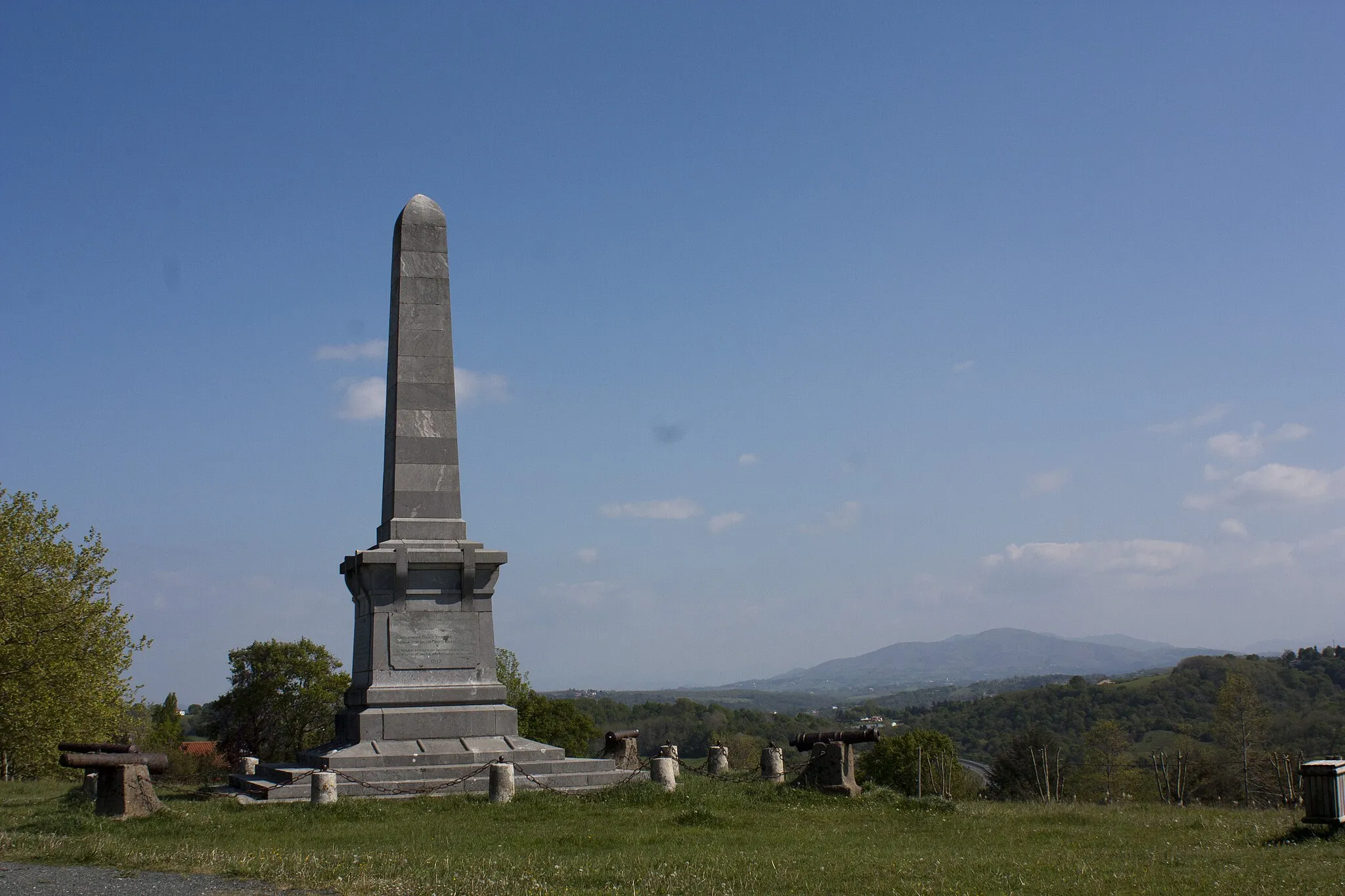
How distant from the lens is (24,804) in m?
19.6

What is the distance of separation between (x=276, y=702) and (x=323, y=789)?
36067 mm

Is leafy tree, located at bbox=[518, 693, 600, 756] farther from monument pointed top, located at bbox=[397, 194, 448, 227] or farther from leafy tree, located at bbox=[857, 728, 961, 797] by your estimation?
monument pointed top, located at bbox=[397, 194, 448, 227]

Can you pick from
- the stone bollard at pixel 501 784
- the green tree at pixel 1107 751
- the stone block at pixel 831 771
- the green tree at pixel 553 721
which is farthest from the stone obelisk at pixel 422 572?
the green tree at pixel 1107 751

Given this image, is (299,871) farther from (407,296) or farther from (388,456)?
(407,296)

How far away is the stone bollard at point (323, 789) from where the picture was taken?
16438 mm

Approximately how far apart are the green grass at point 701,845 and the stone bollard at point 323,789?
326 mm

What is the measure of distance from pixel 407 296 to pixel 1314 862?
1760 centimetres

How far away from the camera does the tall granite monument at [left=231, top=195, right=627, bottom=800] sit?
18.8m

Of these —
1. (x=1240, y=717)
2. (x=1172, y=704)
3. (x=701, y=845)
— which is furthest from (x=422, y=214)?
(x=1172, y=704)

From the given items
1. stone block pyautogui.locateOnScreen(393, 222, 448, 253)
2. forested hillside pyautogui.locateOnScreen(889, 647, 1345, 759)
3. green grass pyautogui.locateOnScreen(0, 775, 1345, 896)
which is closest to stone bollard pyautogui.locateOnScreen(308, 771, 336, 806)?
green grass pyautogui.locateOnScreen(0, 775, 1345, 896)

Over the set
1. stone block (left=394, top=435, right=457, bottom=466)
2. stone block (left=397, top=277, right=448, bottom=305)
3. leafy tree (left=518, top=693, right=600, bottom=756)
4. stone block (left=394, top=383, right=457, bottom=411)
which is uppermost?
stone block (left=397, top=277, right=448, bottom=305)

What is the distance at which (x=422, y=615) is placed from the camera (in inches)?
800

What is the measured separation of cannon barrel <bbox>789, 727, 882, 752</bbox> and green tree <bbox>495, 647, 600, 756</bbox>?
26657 mm

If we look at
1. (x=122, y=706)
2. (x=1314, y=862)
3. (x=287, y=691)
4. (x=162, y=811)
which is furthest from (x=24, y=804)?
(x=287, y=691)
